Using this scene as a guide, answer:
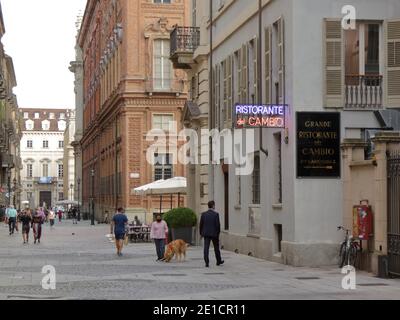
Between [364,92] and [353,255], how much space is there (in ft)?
14.8

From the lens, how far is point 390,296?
16.0 metres

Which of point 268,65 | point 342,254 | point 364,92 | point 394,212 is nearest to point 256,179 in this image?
point 268,65

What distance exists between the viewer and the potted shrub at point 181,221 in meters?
33.9

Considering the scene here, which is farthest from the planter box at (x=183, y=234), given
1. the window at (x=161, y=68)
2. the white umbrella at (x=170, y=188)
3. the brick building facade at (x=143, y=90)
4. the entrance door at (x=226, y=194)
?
the window at (x=161, y=68)

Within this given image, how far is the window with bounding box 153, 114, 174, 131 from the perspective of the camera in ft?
203

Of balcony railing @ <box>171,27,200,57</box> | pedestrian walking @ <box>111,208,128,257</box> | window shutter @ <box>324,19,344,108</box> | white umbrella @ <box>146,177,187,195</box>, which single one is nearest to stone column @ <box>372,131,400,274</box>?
window shutter @ <box>324,19,344,108</box>

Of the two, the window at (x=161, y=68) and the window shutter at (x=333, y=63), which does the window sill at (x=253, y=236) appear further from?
the window at (x=161, y=68)

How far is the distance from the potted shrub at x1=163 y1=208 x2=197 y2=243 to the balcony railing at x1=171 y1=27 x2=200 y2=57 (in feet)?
22.3

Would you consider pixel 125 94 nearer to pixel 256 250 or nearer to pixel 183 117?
pixel 183 117

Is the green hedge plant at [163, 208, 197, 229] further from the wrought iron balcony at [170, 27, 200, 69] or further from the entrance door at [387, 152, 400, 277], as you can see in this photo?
the entrance door at [387, 152, 400, 277]

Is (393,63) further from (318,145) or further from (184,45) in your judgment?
(184,45)

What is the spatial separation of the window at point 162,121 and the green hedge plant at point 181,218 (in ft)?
91.0

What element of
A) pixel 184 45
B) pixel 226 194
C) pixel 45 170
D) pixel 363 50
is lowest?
pixel 226 194

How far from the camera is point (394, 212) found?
1986 centimetres
